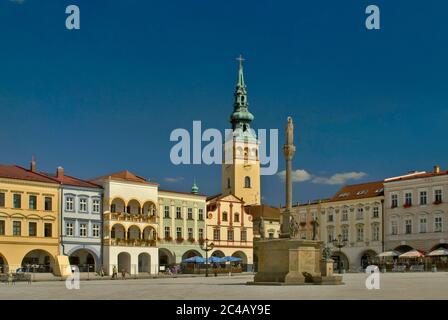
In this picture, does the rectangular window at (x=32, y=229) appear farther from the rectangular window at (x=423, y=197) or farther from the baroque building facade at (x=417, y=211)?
the rectangular window at (x=423, y=197)

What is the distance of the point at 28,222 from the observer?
2510 inches

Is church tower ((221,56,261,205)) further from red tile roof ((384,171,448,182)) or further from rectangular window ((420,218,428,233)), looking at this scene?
rectangular window ((420,218,428,233))

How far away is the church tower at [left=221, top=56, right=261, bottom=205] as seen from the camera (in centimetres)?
10994

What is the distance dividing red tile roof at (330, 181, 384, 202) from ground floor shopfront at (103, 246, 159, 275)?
27.1 m

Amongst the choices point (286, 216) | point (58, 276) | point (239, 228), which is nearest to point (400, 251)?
point (239, 228)

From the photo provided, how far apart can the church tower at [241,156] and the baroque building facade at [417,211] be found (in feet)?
95.6

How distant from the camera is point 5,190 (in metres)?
62.3

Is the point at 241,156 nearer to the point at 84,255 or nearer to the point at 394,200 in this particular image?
the point at 394,200

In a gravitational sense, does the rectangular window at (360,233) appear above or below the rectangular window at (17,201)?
below

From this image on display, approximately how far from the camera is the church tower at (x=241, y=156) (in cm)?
10994

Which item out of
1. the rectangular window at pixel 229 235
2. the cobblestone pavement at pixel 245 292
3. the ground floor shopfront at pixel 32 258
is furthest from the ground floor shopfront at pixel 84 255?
the cobblestone pavement at pixel 245 292

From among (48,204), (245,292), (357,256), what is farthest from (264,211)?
(245,292)
